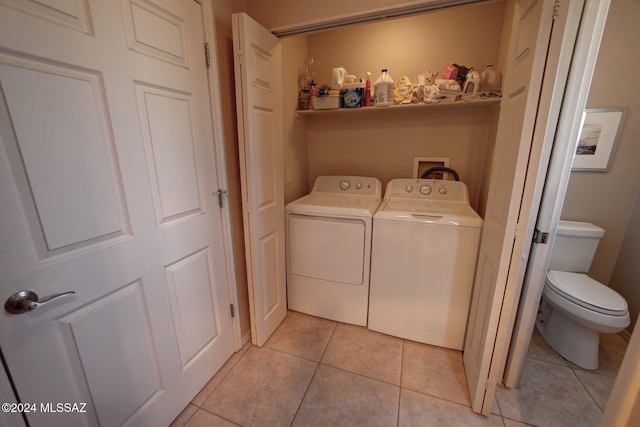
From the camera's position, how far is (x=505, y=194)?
1.13m

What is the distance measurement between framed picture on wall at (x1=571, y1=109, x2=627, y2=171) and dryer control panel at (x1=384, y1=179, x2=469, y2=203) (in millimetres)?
775

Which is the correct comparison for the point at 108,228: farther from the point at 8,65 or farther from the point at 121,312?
the point at 8,65

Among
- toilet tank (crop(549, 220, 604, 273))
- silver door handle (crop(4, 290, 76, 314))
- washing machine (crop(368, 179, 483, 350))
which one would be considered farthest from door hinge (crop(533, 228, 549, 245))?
Result: silver door handle (crop(4, 290, 76, 314))

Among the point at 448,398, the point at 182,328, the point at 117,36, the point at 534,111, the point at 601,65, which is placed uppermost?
the point at 601,65

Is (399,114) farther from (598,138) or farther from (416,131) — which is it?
(598,138)

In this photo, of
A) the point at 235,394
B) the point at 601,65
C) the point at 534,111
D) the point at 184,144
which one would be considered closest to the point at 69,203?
the point at 184,144

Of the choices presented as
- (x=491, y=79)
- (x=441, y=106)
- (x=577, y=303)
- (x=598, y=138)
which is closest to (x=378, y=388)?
(x=577, y=303)

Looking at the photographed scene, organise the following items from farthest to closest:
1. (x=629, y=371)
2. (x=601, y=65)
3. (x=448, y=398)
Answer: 1. (x=601, y=65)
2. (x=448, y=398)
3. (x=629, y=371)

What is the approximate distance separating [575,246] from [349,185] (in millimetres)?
1653

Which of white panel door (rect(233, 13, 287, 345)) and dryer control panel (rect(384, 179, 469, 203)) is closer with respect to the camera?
white panel door (rect(233, 13, 287, 345))

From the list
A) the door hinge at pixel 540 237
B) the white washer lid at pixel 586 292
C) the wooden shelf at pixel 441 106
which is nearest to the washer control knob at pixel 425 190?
the wooden shelf at pixel 441 106

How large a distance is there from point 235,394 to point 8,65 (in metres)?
1.64

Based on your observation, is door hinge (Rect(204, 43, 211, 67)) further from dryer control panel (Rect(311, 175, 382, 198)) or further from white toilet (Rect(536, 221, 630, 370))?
white toilet (Rect(536, 221, 630, 370))

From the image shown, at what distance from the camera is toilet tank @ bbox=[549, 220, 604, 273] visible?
5.68ft
